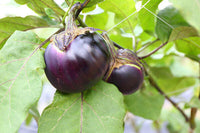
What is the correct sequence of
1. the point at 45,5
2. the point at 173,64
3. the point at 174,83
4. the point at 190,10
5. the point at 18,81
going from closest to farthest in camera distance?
the point at 190,10 < the point at 18,81 < the point at 45,5 < the point at 174,83 < the point at 173,64

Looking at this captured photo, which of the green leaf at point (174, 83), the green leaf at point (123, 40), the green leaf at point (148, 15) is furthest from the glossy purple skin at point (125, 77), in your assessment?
the green leaf at point (174, 83)

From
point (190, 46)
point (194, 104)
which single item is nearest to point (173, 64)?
point (194, 104)

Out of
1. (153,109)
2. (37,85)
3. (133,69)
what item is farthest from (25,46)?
(153,109)

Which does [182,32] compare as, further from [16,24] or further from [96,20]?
[16,24]

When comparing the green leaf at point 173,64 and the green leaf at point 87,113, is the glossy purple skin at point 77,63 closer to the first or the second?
the green leaf at point 87,113

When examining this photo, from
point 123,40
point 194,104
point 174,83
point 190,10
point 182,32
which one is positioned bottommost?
point 174,83

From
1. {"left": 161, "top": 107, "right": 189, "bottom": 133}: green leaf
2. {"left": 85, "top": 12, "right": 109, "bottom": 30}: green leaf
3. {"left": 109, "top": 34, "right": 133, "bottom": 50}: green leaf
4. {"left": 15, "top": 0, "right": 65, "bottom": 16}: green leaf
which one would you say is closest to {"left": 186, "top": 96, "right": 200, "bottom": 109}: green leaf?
{"left": 109, "top": 34, "right": 133, "bottom": 50}: green leaf
